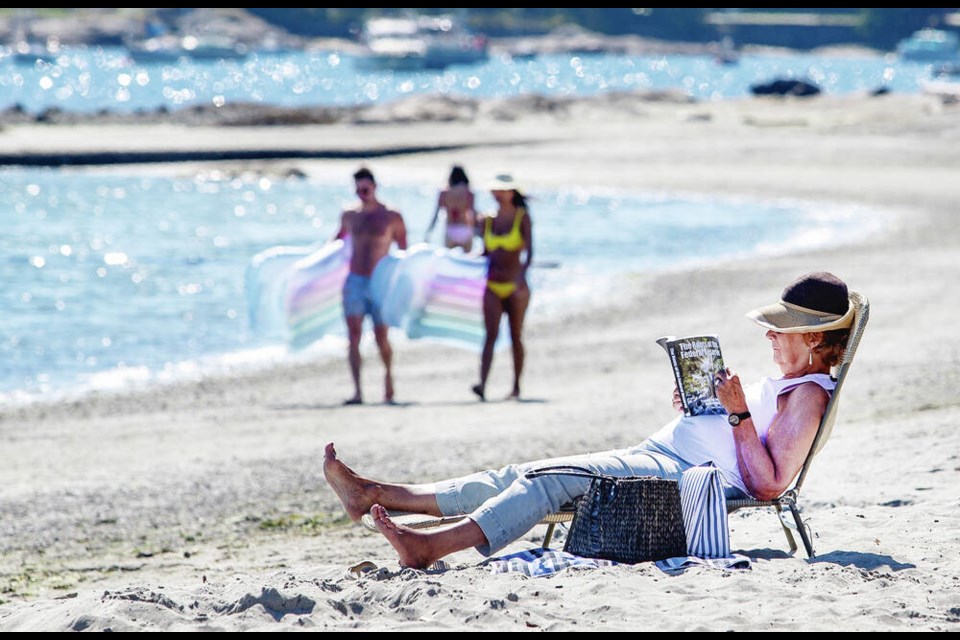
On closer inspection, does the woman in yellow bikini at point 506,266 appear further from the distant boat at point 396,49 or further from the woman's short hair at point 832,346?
the distant boat at point 396,49

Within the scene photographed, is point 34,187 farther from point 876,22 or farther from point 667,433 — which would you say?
point 876,22

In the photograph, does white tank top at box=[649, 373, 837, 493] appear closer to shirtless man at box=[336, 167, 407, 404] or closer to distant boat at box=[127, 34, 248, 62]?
shirtless man at box=[336, 167, 407, 404]

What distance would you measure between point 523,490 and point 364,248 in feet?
18.7

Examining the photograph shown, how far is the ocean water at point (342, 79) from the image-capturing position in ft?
226

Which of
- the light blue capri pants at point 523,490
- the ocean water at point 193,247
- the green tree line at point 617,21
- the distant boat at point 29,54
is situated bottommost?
the ocean water at point 193,247

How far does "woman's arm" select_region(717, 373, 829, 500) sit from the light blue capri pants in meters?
0.25

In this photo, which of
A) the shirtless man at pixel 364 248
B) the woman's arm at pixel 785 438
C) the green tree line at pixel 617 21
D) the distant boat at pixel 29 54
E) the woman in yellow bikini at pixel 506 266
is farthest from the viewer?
the green tree line at pixel 617 21

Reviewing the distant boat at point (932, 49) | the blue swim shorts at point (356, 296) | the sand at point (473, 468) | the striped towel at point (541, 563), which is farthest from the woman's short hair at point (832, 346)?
the distant boat at point (932, 49)

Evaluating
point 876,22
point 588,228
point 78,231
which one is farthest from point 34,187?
point 876,22

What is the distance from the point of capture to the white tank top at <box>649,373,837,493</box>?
475 centimetres

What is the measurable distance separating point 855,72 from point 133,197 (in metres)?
96.8

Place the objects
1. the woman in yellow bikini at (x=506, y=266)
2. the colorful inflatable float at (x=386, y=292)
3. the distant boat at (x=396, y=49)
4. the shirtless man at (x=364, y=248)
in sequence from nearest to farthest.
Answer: the woman in yellow bikini at (x=506, y=266) < the shirtless man at (x=364, y=248) < the colorful inflatable float at (x=386, y=292) < the distant boat at (x=396, y=49)

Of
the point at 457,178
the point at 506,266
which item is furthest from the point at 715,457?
the point at 457,178

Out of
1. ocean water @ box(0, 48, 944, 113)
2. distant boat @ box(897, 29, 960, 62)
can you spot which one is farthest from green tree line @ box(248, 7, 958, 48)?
distant boat @ box(897, 29, 960, 62)
